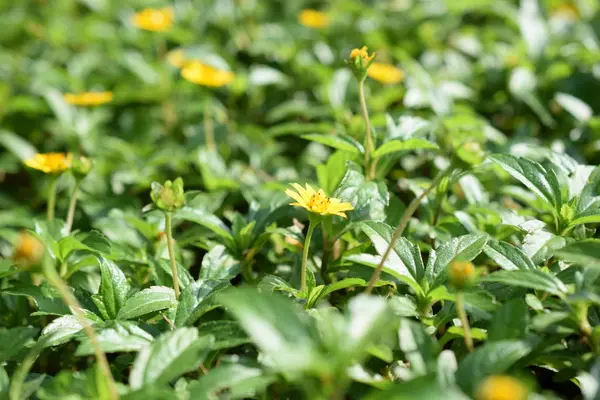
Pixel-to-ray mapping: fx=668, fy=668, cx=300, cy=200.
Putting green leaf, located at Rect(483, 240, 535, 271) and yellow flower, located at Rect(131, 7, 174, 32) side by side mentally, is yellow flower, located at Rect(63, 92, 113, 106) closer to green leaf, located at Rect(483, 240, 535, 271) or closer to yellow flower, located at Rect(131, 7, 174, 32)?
yellow flower, located at Rect(131, 7, 174, 32)

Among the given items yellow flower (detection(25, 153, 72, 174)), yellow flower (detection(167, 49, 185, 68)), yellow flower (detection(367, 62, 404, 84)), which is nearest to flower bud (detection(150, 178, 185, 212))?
yellow flower (detection(25, 153, 72, 174))

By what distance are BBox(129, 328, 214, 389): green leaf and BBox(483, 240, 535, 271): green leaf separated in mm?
503

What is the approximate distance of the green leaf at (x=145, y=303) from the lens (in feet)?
3.68

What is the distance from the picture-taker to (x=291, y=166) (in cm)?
189

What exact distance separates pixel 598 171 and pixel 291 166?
85cm

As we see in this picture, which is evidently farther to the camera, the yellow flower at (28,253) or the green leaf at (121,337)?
the green leaf at (121,337)

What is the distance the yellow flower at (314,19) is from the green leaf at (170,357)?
5.73ft

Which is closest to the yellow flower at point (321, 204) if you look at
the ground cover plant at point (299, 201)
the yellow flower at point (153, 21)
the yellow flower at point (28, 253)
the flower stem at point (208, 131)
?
the ground cover plant at point (299, 201)

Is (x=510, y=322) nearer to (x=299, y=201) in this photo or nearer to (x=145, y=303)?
(x=299, y=201)

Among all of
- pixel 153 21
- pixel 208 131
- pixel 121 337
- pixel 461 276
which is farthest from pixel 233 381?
pixel 153 21

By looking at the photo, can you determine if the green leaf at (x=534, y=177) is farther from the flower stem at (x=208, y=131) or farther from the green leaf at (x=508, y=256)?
the flower stem at (x=208, y=131)

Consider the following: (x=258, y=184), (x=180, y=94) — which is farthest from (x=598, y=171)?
(x=180, y=94)

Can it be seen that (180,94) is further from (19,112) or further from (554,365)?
(554,365)

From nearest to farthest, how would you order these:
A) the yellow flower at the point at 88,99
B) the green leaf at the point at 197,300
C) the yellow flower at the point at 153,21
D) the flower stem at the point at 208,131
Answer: the green leaf at the point at 197,300 < the flower stem at the point at 208,131 < the yellow flower at the point at 88,99 < the yellow flower at the point at 153,21
